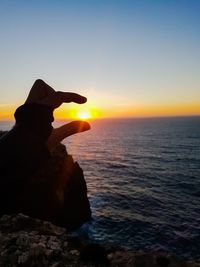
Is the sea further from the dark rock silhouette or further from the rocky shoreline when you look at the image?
the rocky shoreline

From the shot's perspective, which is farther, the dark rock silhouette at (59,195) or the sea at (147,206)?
the sea at (147,206)

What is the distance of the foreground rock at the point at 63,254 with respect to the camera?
→ 17.8 meters

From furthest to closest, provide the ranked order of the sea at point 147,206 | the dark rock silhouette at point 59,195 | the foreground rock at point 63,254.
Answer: the sea at point 147,206, the dark rock silhouette at point 59,195, the foreground rock at point 63,254

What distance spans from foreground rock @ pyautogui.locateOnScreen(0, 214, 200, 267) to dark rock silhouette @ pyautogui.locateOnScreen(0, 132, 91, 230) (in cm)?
1159

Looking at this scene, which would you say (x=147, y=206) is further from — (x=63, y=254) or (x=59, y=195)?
(x=63, y=254)

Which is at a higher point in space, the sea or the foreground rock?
the foreground rock

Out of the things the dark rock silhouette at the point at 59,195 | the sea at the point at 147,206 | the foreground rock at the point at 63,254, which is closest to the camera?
the foreground rock at the point at 63,254

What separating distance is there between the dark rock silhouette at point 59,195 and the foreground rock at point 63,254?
11.6 m

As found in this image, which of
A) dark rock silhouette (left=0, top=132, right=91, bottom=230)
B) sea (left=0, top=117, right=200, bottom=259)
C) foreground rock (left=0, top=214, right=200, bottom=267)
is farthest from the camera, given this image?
sea (left=0, top=117, right=200, bottom=259)

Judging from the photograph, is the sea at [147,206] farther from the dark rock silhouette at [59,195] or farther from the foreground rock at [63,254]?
the foreground rock at [63,254]

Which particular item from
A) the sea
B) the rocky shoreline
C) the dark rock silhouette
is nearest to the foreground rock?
the rocky shoreline

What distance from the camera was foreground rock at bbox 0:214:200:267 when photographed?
58.4 ft

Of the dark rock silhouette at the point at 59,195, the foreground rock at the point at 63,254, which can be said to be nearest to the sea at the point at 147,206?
the dark rock silhouette at the point at 59,195

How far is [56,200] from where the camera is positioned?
37.9 metres
